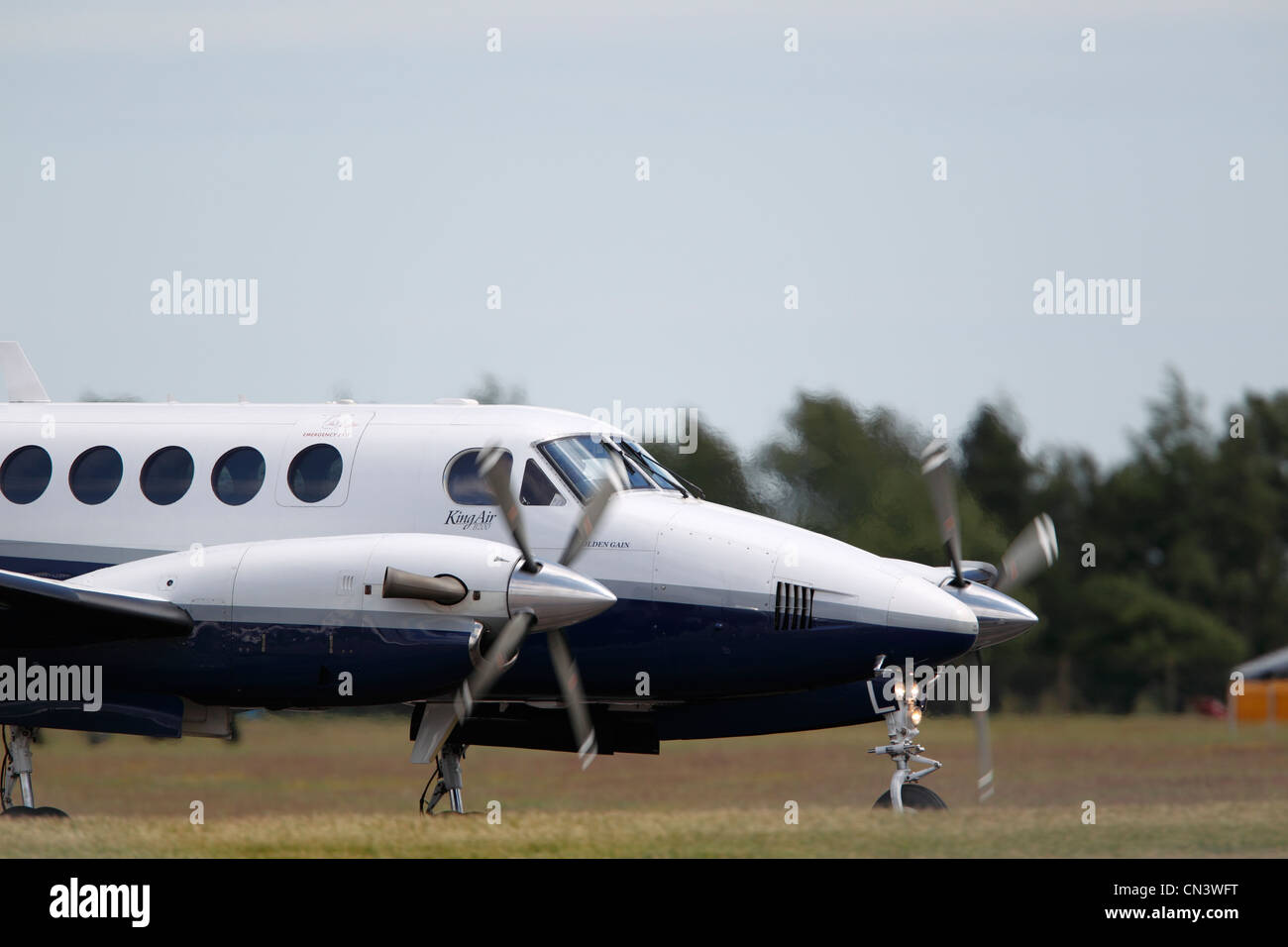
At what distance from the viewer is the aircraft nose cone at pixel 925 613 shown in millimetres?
12477

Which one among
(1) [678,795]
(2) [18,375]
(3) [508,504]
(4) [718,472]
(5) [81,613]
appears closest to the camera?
(3) [508,504]

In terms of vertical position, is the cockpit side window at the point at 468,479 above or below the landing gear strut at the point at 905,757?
above

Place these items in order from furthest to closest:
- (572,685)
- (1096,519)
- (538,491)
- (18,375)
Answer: (1096,519) → (18,375) → (538,491) → (572,685)

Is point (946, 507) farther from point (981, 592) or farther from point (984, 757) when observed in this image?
point (984, 757)

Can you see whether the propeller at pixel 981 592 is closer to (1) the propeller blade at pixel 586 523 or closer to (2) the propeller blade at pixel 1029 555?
(2) the propeller blade at pixel 1029 555

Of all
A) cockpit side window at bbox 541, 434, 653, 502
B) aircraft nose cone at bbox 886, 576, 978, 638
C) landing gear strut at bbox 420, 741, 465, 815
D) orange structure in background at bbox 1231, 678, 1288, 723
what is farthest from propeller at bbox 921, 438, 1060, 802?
orange structure in background at bbox 1231, 678, 1288, 723

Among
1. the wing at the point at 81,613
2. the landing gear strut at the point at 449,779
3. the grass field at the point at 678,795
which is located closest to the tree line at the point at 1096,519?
the grass field at the point at 678,795

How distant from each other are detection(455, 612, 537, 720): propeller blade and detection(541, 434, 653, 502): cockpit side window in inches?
60.5

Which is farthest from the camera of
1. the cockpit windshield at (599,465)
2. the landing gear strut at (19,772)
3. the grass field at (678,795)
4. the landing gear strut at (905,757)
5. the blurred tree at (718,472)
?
the blurred tree at (718,472)

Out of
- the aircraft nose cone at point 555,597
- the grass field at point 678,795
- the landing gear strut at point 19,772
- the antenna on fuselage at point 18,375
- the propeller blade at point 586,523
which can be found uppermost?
the antenna on fuselage at point 18,375

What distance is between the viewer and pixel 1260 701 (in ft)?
119

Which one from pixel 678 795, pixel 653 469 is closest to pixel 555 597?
pixel 653 469

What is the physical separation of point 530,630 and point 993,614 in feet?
12.7
